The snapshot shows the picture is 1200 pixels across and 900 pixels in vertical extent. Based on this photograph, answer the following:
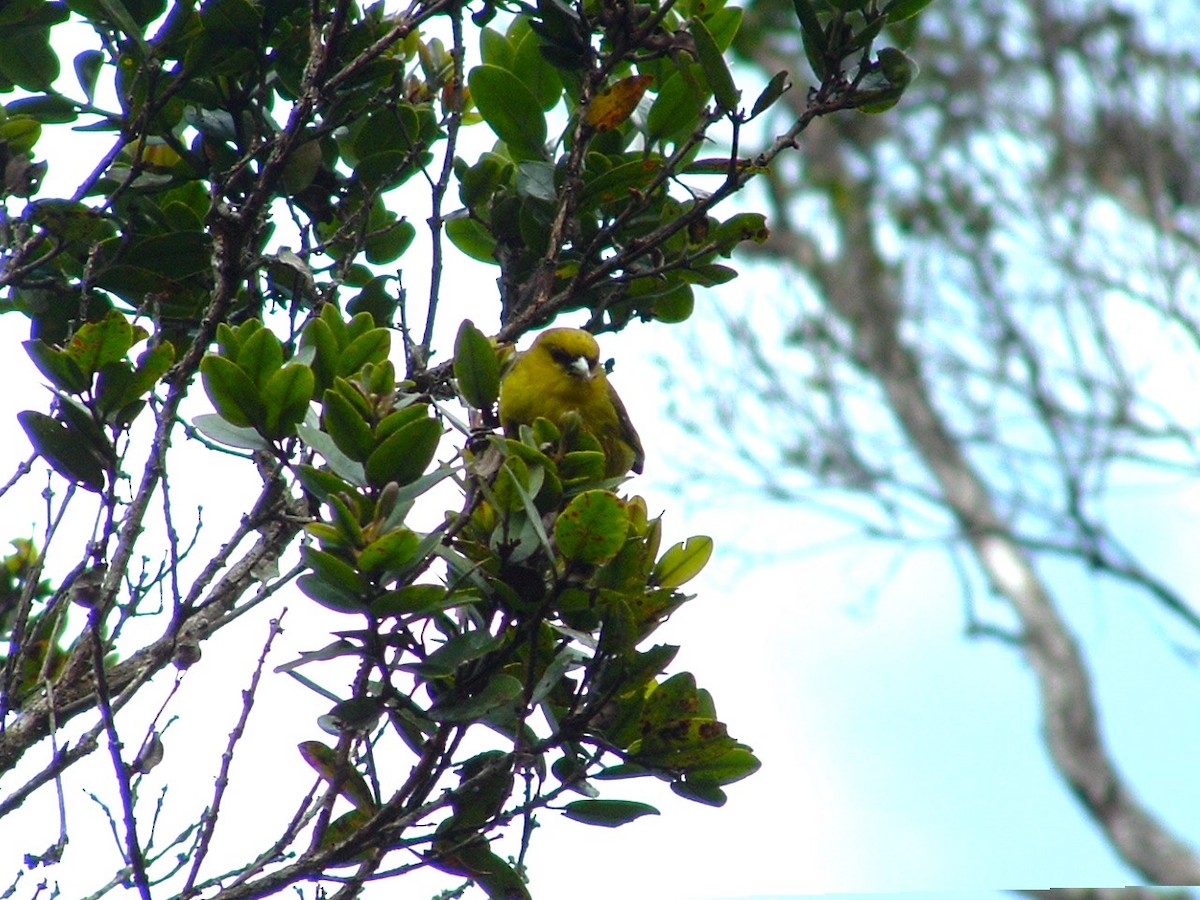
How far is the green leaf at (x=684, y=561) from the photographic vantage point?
2.00 meters

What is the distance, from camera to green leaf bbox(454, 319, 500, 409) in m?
2.04

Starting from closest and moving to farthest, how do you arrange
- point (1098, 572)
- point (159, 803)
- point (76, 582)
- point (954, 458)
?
point (76, 582) → point (159, 803) → point (1098, 572) → point (954, 458)

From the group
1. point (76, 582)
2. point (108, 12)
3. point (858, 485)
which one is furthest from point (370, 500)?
point (858, 485)

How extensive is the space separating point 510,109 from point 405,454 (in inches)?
34.4

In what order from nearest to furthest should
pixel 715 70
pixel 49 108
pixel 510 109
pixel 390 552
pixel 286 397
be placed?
pixel 390 552
pixel 286 397
pixel 715 70
pixel 510 109
pixel 49 108

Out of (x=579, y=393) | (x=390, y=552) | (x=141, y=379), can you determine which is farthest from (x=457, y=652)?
(x=579, y=393)

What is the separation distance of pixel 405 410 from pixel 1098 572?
14953mm

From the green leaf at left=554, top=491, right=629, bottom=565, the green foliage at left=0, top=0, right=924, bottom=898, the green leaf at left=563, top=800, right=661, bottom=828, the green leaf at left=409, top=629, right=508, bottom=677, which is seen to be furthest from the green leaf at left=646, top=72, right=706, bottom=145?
the green leaf at left=563, top=800, right=661, bottom=828

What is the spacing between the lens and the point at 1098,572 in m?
15.4

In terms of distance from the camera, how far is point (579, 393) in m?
3.66

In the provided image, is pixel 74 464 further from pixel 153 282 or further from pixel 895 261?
pixel 895 261

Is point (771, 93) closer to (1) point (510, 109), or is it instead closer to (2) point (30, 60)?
(1) point (510, 109)

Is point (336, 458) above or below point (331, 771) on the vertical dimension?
above

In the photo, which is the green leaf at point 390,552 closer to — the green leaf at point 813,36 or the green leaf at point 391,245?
the green leaf at point 813,36
